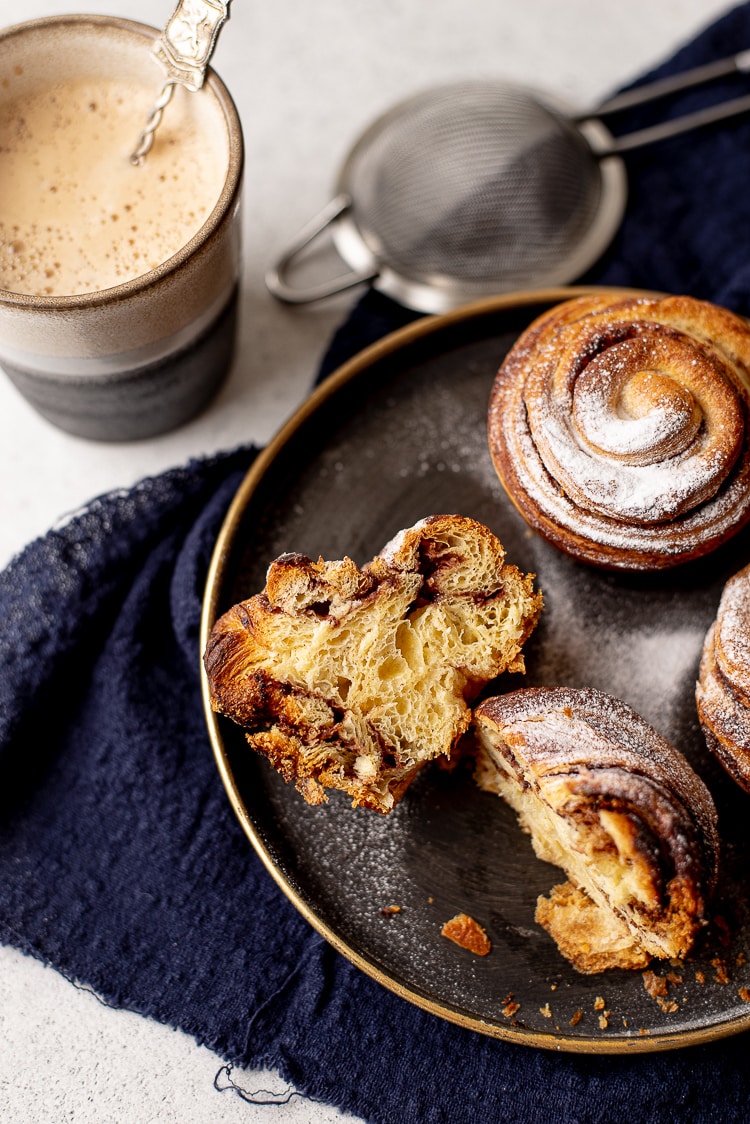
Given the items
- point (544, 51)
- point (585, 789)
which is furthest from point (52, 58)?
point (585, 789)

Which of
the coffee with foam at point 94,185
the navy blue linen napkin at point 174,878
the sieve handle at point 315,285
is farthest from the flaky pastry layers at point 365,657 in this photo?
the sieve handle at point 315,285

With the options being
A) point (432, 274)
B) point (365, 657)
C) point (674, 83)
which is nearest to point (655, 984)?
point (365, 657)

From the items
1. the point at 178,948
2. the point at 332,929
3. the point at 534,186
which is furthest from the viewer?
the point at 534,186

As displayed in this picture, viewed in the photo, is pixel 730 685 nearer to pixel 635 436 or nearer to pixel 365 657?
pixel 635 436

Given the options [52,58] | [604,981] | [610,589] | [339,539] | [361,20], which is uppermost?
[52,58]

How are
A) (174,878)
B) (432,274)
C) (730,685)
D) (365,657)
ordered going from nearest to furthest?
(365,657), (730,685), (174,878), (432,274)

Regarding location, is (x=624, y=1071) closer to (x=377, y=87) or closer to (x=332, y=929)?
(x=332, y=929)

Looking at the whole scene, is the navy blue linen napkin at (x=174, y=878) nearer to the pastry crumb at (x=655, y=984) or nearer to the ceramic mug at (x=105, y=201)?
the pastry crumb at (x=655, y=984)
